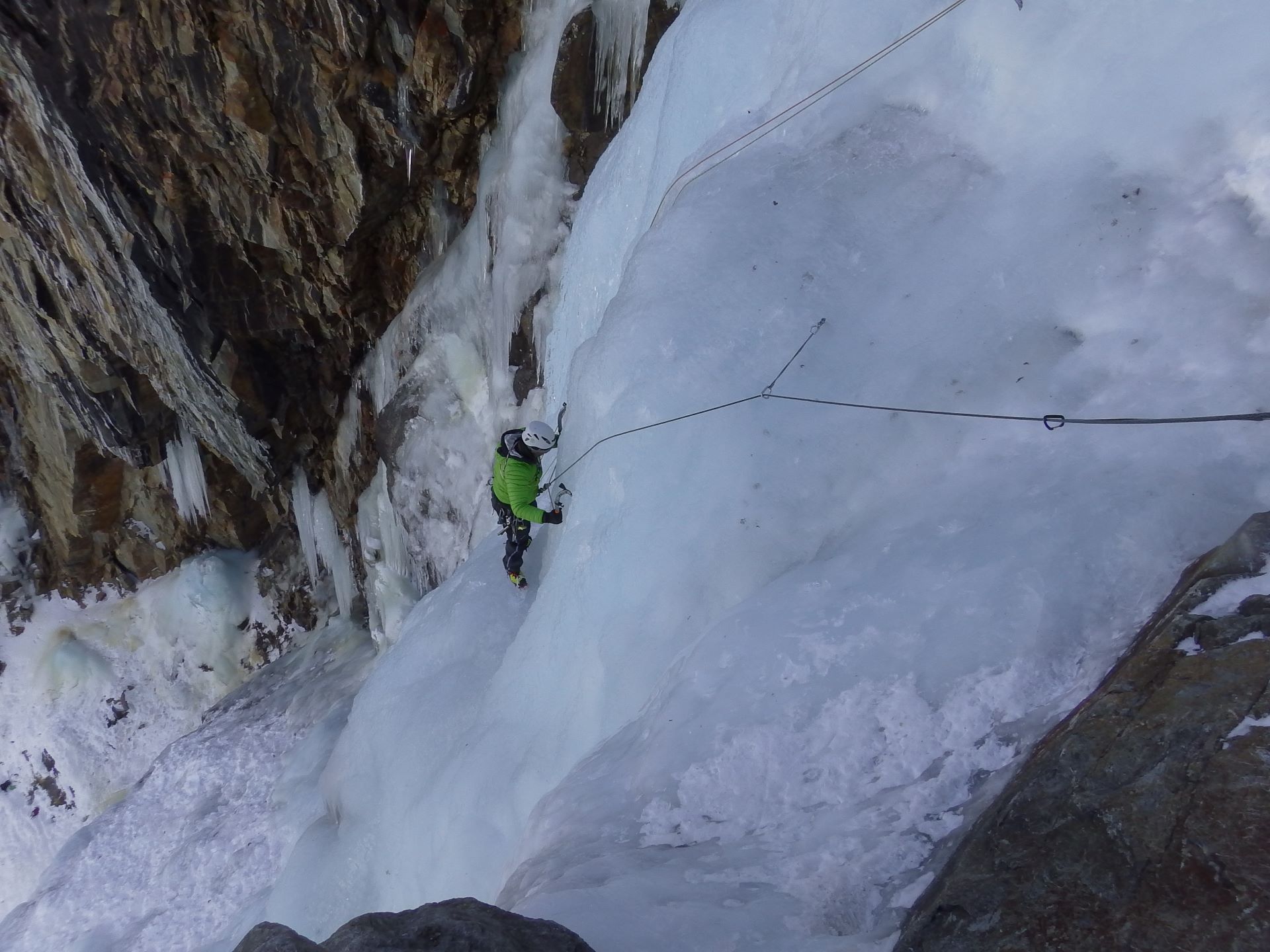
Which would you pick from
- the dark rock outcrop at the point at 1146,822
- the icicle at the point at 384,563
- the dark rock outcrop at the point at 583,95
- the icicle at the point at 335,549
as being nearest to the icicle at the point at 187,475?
the icicle at the point at 335,549

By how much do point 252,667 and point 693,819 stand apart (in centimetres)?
939

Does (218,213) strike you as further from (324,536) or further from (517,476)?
(517,476)

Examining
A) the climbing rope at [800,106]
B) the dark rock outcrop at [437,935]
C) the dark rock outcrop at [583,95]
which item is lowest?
the dark rock outcrop at [437,935]

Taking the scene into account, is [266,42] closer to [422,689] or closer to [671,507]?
[422,689]

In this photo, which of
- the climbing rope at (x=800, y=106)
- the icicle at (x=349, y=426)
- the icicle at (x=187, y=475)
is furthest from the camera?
the icicle at (x=187, y=475)

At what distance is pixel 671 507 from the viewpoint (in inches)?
118

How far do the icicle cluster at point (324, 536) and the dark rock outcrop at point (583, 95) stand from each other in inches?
207

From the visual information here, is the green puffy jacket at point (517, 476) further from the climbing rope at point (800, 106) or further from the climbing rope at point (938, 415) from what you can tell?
the climbing rope at point (800, 106)

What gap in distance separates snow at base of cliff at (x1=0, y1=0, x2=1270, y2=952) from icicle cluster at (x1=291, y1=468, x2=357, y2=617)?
5976 mm

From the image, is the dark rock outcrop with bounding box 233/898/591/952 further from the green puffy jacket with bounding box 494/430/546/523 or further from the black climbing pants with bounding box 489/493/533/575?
the black climbing pants with bounding box 489/493/533/575

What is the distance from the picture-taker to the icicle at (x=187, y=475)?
967cm

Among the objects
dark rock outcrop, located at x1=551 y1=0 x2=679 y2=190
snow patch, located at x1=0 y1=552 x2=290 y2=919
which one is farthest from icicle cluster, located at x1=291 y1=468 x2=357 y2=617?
dark rock outcrop, located at x1=551 y1=0 x2=679 y2=190

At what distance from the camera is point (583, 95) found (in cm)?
614

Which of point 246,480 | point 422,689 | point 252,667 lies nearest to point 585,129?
point 422,689
